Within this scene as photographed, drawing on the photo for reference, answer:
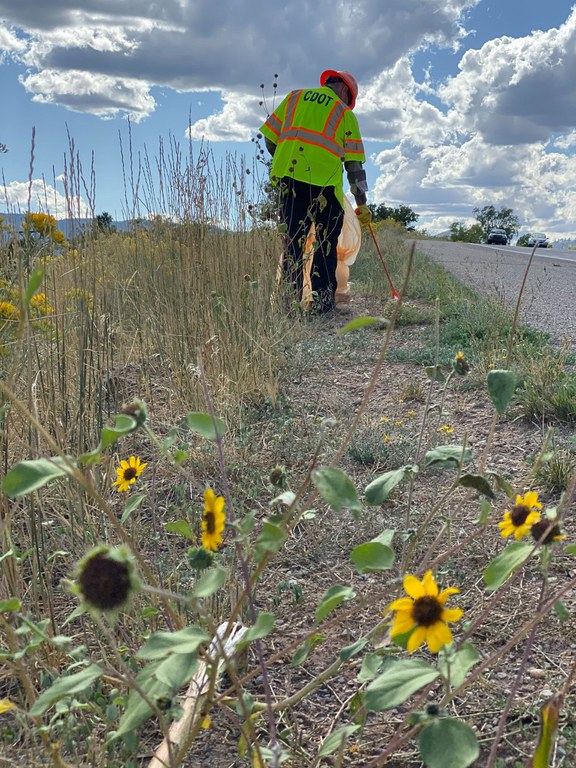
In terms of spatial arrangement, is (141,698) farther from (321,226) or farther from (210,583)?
(321,226)

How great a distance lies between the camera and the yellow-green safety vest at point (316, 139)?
16.3 ft

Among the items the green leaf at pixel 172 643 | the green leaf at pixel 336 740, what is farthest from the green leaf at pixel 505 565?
the green leaf at pixel 172 643

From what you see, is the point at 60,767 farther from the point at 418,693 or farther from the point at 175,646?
the point at 418,693

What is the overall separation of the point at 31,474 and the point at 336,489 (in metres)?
0.32

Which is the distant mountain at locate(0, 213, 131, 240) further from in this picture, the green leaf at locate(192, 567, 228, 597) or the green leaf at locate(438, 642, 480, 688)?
the green leaf at locate(438, 642, 480, 688)

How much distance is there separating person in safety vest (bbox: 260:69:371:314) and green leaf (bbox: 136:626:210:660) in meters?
4.09

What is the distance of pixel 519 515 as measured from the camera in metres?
0.90

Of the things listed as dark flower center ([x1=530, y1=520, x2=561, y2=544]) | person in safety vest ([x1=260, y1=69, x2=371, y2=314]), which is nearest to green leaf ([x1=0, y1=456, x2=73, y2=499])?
dark flower center ([x1=530, y1=520, x2=561, y2=544])

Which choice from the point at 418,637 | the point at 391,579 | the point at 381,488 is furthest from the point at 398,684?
the point at 391,579

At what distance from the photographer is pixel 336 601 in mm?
812

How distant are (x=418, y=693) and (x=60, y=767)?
76cm

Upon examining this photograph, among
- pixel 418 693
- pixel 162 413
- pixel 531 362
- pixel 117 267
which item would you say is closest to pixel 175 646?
pixel 418 693

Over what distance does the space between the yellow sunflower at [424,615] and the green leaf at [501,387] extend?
0.96 ft

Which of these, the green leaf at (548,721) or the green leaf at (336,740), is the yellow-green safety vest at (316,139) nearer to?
the green leaf at (336,740)
